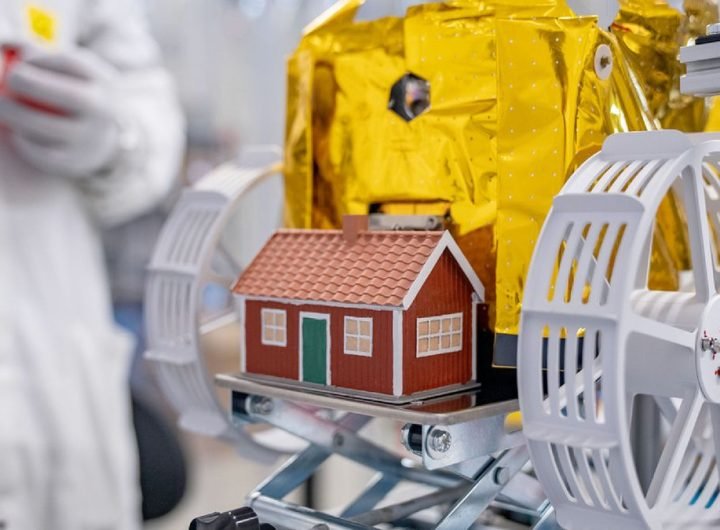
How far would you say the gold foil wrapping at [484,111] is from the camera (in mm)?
753

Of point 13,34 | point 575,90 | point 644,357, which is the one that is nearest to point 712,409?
point 644,357

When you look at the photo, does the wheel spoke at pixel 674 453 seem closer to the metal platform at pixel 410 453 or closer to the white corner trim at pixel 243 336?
the metal platform at pixel 410 453

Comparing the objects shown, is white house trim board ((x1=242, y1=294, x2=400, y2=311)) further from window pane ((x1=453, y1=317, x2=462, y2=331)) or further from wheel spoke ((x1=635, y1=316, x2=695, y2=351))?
wheel spoke ((x1=635, y1=316, x2=695, y2=351))

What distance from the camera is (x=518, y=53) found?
0.76 meters

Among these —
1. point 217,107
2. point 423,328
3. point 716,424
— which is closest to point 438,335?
point 423,328

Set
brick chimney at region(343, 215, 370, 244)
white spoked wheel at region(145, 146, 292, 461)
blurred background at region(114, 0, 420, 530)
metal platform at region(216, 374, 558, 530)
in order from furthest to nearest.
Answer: blurred background at region(114, 0, 420, 530)
white spoked wheel at region(145, 146, 292, 461)
brick chimney at region(343, 215, 370, 244)
metal platform at region(216, 374, 558, 530)

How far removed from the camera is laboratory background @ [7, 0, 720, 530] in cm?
64

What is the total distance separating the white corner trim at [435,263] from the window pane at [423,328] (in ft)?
0.09

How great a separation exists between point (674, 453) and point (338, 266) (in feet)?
1.06

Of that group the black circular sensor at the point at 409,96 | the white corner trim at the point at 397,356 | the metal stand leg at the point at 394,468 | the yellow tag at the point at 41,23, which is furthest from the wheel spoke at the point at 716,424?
the yellow tag at the point at 41,23

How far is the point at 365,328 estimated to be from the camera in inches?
29.9

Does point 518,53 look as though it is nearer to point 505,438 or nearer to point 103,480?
point 505,438

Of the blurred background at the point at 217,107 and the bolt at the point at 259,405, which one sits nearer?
the bolt at the point at 259,405

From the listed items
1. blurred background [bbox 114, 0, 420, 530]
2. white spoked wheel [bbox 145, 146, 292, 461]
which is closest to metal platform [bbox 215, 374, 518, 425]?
white spoked wheel [bbox 145, 146, 292, 461]
